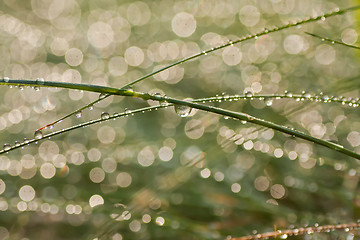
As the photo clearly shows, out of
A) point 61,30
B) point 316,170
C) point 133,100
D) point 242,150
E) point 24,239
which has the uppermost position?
point 61,30

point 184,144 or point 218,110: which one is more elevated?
point 184,144

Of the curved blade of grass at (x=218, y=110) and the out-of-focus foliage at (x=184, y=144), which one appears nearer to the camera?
the curved blade of grass at (x=218, y=110)

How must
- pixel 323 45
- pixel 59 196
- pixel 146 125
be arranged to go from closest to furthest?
pixel 59 196, pixel 146 125, pixel 323 45

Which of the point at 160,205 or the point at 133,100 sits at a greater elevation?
the point at 133,100

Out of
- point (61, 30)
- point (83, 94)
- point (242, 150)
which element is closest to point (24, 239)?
point (242, 150)

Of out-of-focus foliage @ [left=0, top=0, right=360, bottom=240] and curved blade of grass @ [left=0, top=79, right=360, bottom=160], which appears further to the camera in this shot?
out-of-focus foliage @ [left=0, top=0, right=360, bottom=240]

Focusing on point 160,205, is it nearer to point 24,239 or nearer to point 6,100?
point 24,239

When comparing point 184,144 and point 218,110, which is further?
point 184,144

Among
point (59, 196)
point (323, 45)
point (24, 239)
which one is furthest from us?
point (323, 45)
